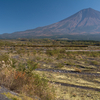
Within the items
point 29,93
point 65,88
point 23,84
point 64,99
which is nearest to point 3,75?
point 23,84

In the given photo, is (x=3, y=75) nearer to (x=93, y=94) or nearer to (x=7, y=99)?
(x=7, y=99)

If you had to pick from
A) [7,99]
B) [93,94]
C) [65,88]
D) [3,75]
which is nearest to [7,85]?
[3,75]

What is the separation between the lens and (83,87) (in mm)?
5961

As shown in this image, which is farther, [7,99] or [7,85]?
[7,85]

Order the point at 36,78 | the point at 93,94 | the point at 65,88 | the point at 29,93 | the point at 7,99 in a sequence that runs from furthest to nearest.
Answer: the point at 65,88 < the point at 93,94 < the point at 36,78 < the point at 29,93 < the point at 7,99

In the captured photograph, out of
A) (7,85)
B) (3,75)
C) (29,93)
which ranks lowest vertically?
(29,93)

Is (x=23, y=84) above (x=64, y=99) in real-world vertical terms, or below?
above

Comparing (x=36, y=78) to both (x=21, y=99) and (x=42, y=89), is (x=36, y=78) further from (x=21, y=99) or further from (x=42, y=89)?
(x=21, y=99)

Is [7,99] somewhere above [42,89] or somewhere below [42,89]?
above

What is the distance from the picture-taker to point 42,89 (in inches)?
153

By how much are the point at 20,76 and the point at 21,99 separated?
1261 mm

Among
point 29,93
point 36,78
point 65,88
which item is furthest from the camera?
point 65,88

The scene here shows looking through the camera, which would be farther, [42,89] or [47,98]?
[42,89]

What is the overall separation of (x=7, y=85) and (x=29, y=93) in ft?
2.96
